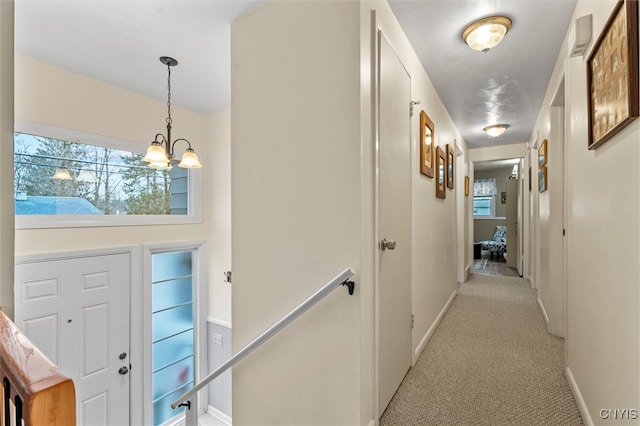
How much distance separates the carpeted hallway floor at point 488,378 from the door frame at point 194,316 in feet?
8.59

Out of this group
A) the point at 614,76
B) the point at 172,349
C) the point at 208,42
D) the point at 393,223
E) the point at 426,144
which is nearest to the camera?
the point at 614,76

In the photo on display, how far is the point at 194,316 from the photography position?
3666mm

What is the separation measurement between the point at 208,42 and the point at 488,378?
3.11m

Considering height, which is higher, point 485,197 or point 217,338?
point 485,197

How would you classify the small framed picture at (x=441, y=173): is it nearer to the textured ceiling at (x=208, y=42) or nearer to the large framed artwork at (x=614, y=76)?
the textured ceiling at (x=208, y=42)

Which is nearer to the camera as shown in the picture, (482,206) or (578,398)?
(578,398)

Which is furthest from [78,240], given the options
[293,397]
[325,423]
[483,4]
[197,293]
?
[483,4]

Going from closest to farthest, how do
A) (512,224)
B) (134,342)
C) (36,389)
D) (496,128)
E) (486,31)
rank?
1. (36,389)
2. (486,31)
3. (134,342)
4. (496,128)
5. (512,224)

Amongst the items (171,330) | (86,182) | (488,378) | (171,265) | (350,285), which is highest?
(86,182)

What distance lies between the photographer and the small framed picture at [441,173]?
2926 millimetres

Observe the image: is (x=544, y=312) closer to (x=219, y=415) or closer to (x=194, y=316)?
(x=219, y=415)

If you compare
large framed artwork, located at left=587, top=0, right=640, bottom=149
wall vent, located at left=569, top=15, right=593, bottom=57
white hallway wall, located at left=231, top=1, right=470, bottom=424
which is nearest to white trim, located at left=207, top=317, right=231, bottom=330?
white hallway wall, located at left=231, top=1, right=470, bottom=424

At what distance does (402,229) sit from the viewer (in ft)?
6.46

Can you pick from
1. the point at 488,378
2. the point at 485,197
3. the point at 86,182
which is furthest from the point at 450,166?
the point at 485,197
